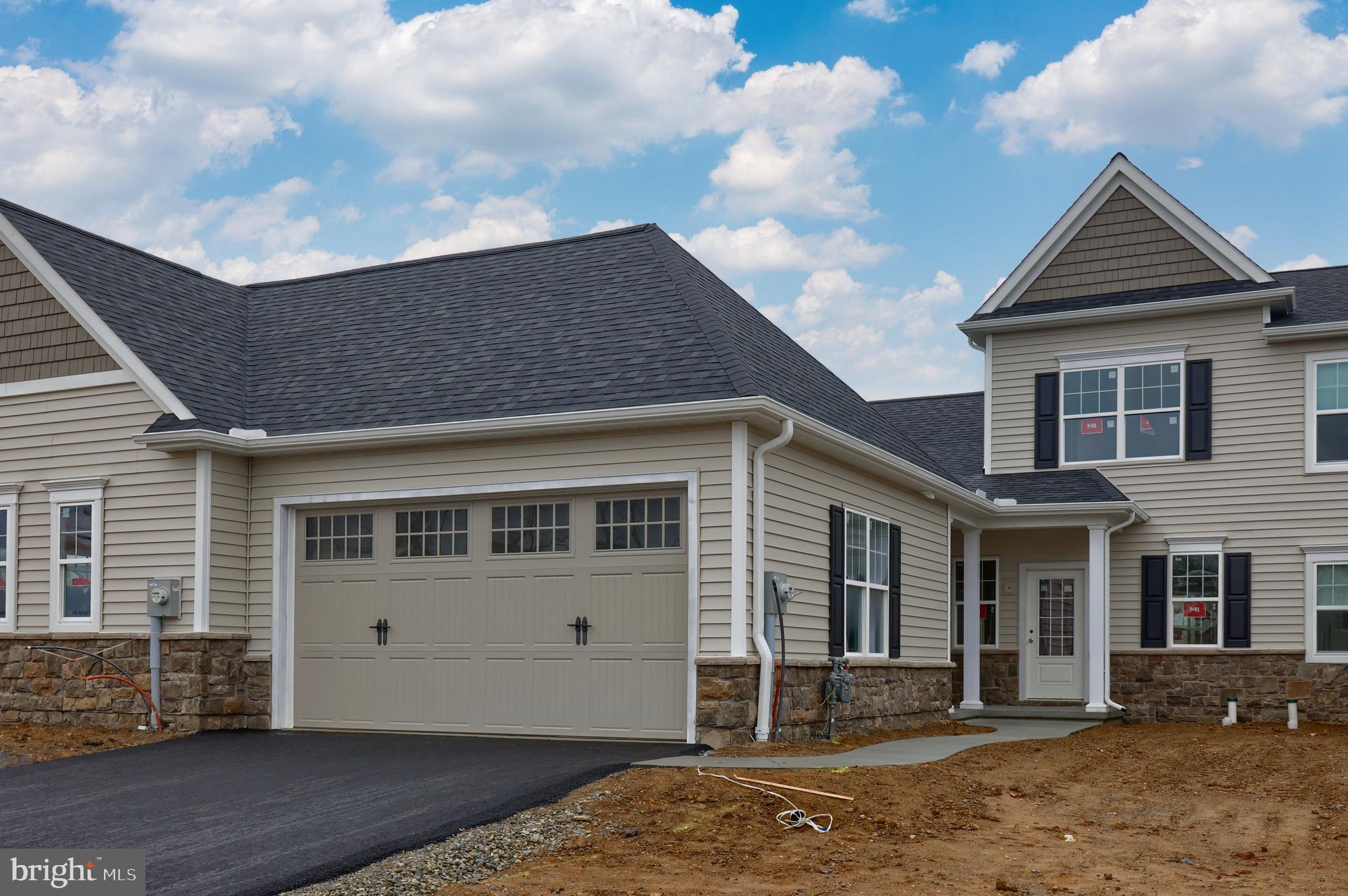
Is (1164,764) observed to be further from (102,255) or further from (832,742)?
(102,255)

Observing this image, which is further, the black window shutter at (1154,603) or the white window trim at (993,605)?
the white window trim at (993,605)

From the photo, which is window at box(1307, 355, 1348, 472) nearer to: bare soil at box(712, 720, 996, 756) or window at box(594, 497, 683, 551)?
bare soil at box(712, 720, 996, 756)

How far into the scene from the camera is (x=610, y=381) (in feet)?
39.9

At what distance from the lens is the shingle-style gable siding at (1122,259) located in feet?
59.6

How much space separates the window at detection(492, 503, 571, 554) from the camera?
12070 mm

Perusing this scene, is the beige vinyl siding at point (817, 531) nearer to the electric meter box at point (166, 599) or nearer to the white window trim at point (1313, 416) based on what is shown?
the white window trim at point (1313, 416)

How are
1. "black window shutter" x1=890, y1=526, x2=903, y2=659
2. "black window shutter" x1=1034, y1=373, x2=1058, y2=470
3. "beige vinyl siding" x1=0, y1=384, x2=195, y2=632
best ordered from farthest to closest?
→ "black window shutter" x1=1034, y1=373, x2=1058, y2=470, "black window shutter" x1=890, y1=526, x2=903, y2=659, "beige vinyl siding" x1=0, y1=384, x2=195, y2=632

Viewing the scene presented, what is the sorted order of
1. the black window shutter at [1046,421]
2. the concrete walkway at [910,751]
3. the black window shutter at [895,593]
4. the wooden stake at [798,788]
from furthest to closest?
the black window shutter at [1046,421] < the black window shutter at [895,593] < the concrete walkway at [910,751] < the wooden stake at [798,788]

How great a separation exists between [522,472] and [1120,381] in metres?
9.98

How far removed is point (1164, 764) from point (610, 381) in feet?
20.8

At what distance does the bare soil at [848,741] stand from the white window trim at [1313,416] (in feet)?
19.2

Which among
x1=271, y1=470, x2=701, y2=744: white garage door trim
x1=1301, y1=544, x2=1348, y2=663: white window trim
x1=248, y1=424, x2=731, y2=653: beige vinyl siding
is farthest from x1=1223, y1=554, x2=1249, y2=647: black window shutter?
x1=271, y1=470, x2=701, y2=744: white garage door trim

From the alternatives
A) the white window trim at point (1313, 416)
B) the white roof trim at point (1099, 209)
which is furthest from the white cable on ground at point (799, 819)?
the white roof trim at point (1099, 209)

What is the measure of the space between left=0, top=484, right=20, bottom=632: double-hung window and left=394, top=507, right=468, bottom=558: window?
4499 millimetres
